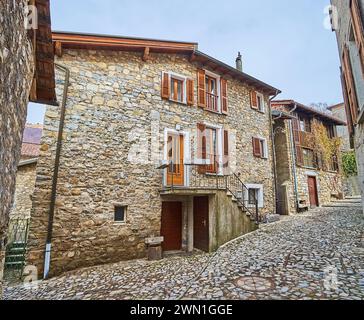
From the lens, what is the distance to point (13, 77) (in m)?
2.30

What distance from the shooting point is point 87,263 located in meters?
6.01

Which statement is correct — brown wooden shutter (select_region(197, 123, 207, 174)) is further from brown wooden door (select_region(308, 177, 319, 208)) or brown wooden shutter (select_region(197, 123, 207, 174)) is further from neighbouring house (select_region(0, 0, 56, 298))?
brown wooden door (select_region(308, 177, 319, 208))

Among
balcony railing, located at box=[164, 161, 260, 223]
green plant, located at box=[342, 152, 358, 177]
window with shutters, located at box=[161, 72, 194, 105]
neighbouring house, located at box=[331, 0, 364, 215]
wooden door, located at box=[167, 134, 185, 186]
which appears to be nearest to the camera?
neighbouring house, located at box=[331, 0, 364, 215]

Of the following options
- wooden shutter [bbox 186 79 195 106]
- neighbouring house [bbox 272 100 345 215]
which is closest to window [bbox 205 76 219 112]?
wooden shutter [bbox 186 79 195 106]

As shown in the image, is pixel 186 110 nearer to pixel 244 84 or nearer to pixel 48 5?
pixel 244 84

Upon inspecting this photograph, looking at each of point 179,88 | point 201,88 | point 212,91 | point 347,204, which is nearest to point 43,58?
point 179,88

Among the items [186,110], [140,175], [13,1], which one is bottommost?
[140,175]

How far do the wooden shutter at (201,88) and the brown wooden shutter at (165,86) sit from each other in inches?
60.0

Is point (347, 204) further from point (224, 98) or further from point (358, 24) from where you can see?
point (358, 24)

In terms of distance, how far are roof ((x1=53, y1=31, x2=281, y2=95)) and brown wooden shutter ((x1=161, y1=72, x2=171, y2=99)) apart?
0.96m

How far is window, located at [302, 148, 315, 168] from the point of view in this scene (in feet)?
45.1

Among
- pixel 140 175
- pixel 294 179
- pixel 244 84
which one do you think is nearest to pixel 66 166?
pixel 140 175

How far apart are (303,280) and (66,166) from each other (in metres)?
6.39

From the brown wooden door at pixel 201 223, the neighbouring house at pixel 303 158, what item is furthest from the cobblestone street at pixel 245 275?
the neighbouring house at pixel 303 158
